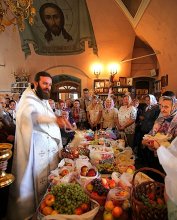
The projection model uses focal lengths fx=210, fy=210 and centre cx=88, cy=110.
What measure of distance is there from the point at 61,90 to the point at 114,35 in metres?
3.72

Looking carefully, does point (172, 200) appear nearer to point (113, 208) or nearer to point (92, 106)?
point (113, 208)

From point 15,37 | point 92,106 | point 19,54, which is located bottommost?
point 92,106

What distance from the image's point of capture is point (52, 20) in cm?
919

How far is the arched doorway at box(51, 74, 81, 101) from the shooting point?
1040 centimetres

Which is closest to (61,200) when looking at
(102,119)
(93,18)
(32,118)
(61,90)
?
(32,118)

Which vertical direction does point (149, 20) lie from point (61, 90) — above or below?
above

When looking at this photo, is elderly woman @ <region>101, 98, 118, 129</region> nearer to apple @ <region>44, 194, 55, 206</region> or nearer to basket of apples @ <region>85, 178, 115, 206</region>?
basket of apples @ <region>85, 178, 115, 206</region>

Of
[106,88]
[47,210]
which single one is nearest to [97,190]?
[47,210]

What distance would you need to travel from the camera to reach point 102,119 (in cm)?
520

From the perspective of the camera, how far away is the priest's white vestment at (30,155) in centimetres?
252

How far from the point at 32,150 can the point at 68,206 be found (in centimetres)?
117

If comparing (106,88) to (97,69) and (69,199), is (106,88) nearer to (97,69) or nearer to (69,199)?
(97,69)

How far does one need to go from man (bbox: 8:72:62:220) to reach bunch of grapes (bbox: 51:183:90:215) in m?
0.99

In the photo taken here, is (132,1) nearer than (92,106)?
No
